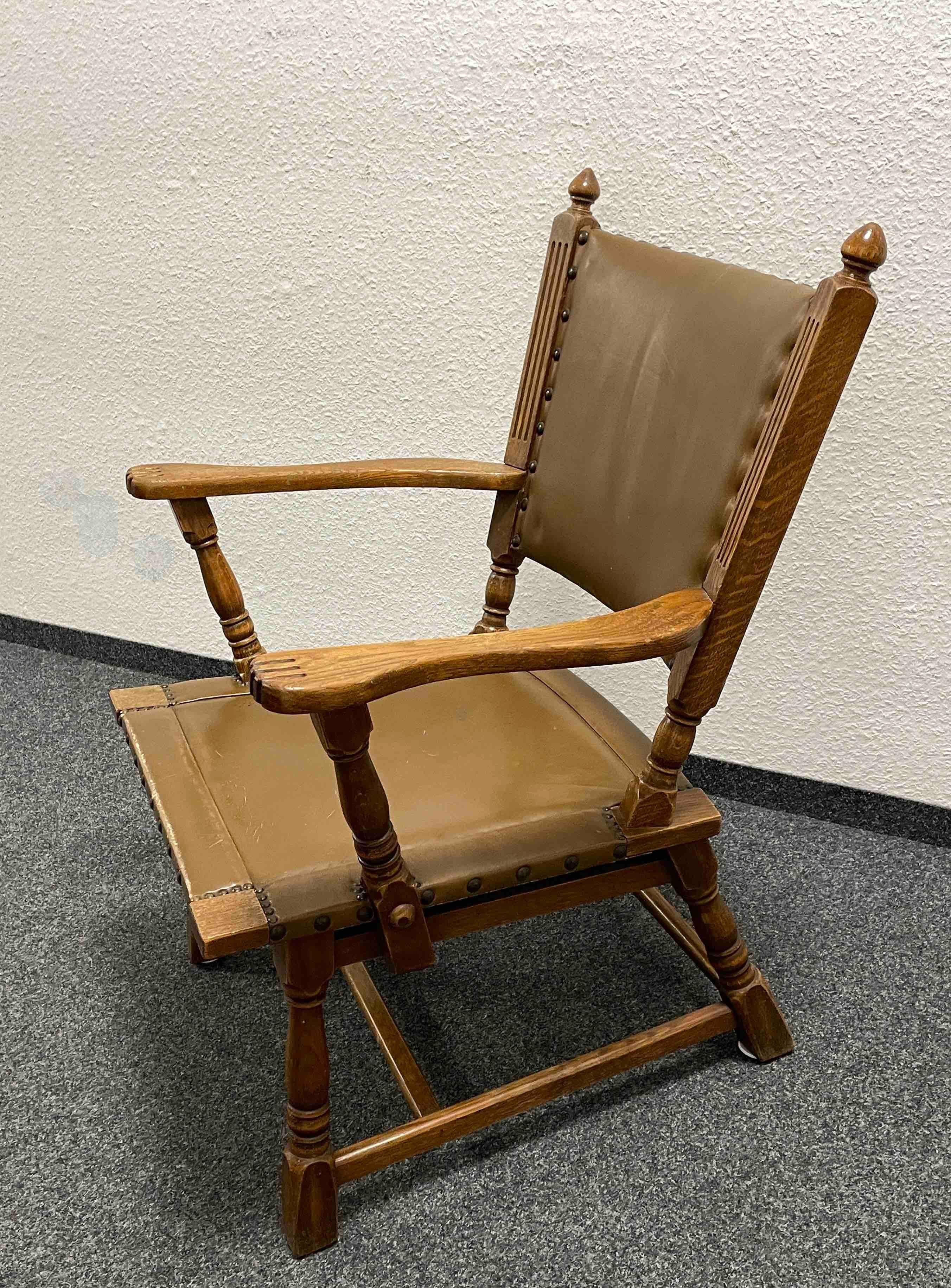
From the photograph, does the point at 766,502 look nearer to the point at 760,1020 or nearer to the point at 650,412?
the point at 650,412

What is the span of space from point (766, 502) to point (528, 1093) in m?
0.68

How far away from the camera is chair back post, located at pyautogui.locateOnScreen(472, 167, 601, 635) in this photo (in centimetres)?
124

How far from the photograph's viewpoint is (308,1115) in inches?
41.4

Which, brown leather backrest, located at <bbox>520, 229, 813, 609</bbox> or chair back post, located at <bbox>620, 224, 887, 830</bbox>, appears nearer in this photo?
chair back post, located at <bbox>620, 224, 887, 830</bbox>

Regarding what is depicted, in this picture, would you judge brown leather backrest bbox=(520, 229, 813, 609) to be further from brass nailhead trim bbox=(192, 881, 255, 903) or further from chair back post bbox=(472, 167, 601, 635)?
brass nailhead trim bbox=(192, 881, 255, 903)

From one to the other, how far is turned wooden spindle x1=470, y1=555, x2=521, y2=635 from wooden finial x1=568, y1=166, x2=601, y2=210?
43 cm

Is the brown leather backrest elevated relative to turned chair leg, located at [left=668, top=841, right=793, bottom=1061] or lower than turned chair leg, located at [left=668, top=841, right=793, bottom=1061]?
elevated

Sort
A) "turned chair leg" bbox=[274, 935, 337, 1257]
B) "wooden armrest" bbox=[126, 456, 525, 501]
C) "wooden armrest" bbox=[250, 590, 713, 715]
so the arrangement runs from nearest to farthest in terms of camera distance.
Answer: "wooden armrest" bbox=[250, 590, 713, 715] < "turned chair leg" bbox=[274, 935, 337, 1257] < "wooden armrest" bbox=[126, 456, 525, 501]

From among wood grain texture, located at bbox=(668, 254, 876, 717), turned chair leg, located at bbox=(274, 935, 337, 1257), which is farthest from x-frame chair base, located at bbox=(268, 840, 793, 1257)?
wood grain texture, located at bbox=(668, 254, 876, 717)

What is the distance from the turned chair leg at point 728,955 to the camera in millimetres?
1170

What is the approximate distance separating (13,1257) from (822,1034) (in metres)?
0.98

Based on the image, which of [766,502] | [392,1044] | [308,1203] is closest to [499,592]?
[766,502]

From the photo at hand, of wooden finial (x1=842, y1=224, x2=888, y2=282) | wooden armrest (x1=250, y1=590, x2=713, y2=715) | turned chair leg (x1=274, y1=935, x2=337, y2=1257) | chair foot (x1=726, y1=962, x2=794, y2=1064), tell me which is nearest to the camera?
wooden armrest (x1=250, y1=590, x2=713, y2=715)

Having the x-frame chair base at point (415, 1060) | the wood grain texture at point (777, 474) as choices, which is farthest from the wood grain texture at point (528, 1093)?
the wood grain texture at point (777, 474)
